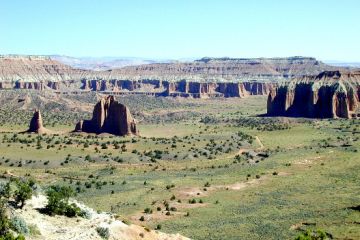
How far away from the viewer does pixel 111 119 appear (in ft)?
326

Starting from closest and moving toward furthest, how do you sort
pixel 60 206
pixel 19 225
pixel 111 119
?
pixel 19 225 < pixel 60 206 < pixel 111 119

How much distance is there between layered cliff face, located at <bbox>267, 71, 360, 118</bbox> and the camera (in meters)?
135

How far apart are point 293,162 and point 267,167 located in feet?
19.4

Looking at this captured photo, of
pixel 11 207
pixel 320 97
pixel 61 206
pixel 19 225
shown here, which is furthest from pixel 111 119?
pixel 19 225

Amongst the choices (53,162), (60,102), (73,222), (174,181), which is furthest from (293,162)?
(60,102)

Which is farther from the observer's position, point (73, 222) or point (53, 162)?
point (53, 162)

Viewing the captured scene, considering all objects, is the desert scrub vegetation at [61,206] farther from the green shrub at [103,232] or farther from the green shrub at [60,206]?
the green shrub at [103,232]

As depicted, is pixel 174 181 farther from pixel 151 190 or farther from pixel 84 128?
pixel 84 128

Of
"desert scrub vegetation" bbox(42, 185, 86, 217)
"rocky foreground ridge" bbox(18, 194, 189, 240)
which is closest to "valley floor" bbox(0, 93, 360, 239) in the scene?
"rocky foreground ridge" bbox(18, 194, 189, 240)

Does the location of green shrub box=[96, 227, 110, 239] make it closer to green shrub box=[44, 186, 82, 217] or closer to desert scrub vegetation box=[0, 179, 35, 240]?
green shrub box=[44, 186, 82, 217]

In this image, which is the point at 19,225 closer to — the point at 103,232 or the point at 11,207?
the point at 11,207

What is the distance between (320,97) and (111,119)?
64496 mm

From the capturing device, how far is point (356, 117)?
13412cm

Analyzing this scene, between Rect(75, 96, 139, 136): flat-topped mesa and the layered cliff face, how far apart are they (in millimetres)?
59218
